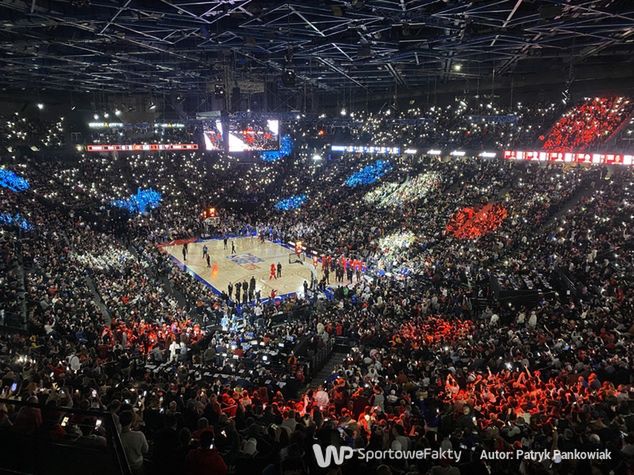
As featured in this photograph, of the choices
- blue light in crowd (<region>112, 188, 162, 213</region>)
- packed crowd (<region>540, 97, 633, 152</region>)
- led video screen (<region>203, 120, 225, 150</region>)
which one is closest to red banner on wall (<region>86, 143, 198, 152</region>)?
blue light in crowd (<region>112, 188, 162, 213</region>)

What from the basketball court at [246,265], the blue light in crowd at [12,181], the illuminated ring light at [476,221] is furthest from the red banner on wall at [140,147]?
the illuminated ring light at [476,221]

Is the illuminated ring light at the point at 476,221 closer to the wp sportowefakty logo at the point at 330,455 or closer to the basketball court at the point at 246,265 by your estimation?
the basketball court at the point at 246,265

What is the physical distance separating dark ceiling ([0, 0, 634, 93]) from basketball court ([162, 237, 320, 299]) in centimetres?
1055

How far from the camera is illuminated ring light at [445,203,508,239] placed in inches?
987

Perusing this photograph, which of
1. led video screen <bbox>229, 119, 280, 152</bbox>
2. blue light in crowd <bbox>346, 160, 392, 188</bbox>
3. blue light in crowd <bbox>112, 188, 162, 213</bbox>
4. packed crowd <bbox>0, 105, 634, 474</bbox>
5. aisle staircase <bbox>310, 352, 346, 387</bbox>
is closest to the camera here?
packed crowd <bbox>0, 105, 634, 474</bbox>

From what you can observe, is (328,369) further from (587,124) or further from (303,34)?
(587,124)

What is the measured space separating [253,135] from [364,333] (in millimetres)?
19662

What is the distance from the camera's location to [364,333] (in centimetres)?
1459

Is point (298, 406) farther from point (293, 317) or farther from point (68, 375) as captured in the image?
point (293, 317)

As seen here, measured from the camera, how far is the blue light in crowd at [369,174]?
1544 inches

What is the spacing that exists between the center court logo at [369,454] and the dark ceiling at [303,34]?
38.4ft

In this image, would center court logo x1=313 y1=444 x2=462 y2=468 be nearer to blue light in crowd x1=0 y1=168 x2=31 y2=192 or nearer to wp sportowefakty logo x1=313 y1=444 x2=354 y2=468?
wp sportowefakty logo x1=313 y1=444 x2=354 y2=468

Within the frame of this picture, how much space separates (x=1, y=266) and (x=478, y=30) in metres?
20.8

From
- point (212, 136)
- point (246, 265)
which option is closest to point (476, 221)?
point (246, 265)
